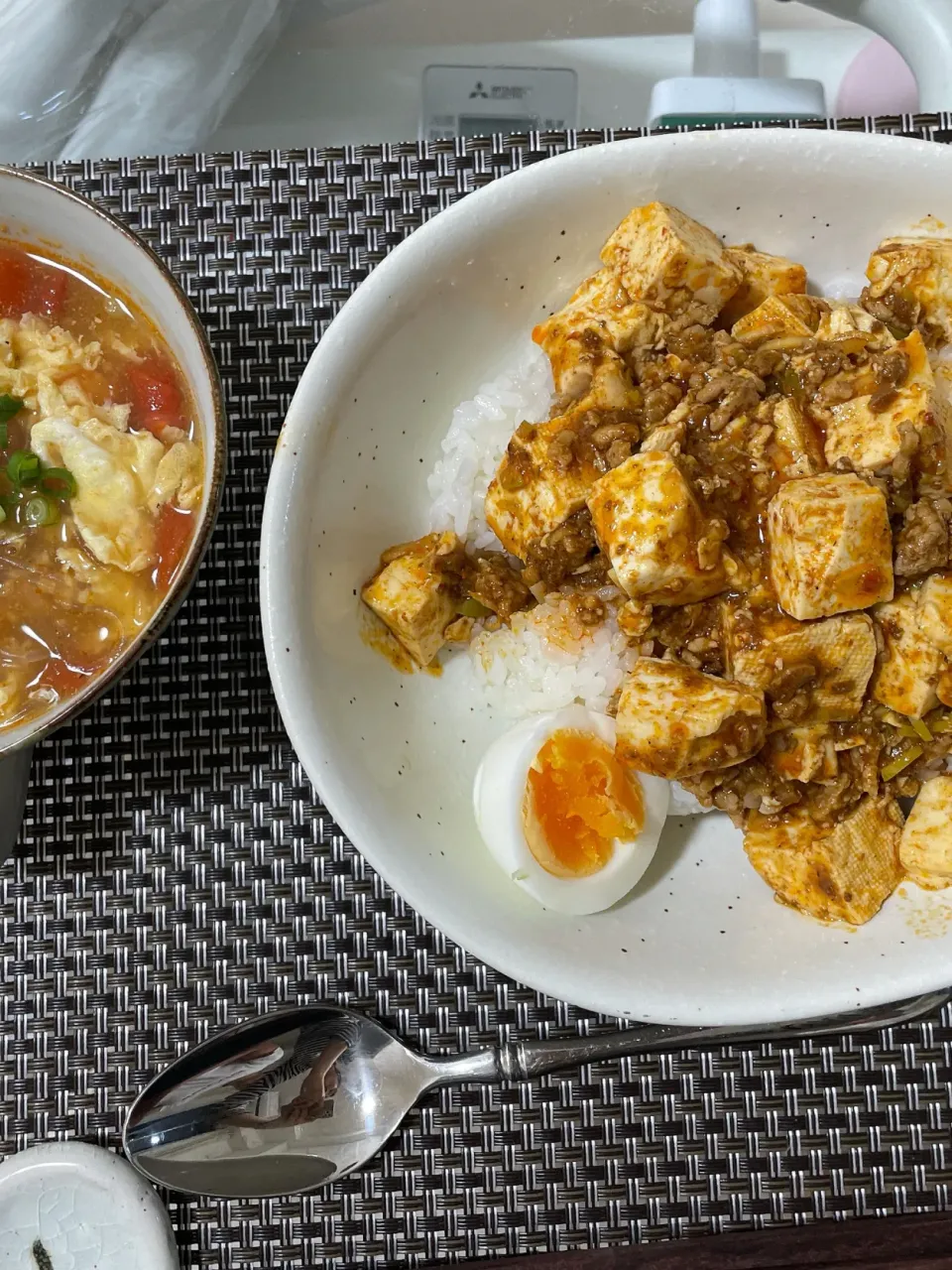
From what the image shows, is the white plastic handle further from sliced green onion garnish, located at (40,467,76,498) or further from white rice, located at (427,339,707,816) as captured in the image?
sliced green onion garnish, located at (40,467,76,498)

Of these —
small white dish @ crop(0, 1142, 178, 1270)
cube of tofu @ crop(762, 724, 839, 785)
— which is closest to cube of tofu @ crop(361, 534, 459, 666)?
cube of tofu @ crop(762, 724, 839, 785)

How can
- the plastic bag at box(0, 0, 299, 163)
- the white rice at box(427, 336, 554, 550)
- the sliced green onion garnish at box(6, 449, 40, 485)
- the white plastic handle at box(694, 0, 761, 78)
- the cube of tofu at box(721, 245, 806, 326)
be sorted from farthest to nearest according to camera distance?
the white plastic handle at box(694, 0, 761, 78) → the plastic bag at box(0, 0, 299, 163) → the white rice at box(427, 336, 554, 550) → the cube of tofu at box(721, 245, 806, 326) → the sliced green onion garnish at box(6, 449, 40, 485)

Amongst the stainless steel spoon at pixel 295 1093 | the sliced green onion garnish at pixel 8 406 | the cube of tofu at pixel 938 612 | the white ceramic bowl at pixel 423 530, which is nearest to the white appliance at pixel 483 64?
the white ceramic bowl at pixel 423 530

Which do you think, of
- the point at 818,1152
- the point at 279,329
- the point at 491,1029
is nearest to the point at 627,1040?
the point at 491,1029

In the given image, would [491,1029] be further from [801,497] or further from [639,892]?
[801,497]

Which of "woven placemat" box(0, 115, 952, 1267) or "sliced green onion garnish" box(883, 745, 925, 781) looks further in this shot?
Result: "woven placemat" box(0, 115, 952, 1267)

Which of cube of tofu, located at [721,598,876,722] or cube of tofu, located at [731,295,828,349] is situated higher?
cube of tofu, located at [731,295,828,349]

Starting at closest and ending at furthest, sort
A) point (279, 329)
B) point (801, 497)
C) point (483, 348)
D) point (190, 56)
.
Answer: point (801, 497) < point (483, 348) < point (279, 329) < point (190, 56)
